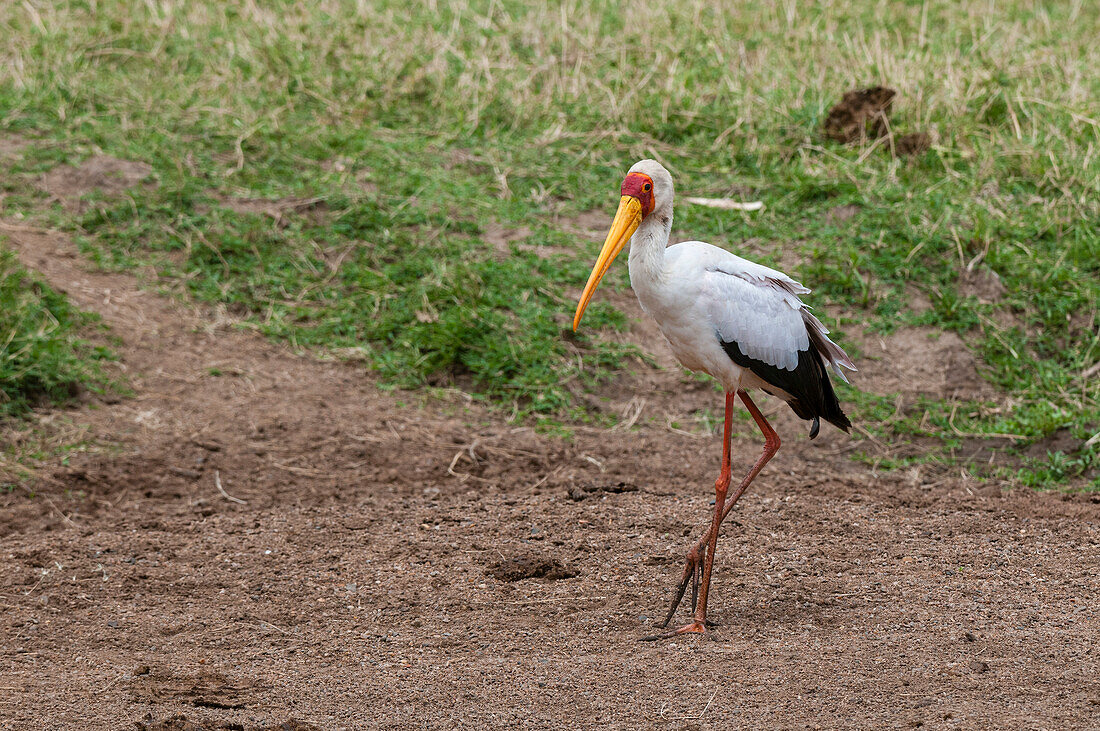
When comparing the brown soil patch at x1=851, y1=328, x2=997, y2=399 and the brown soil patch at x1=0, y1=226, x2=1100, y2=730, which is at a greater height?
the brown soil patch at x1=851, y1=328, x2=997, y2=399

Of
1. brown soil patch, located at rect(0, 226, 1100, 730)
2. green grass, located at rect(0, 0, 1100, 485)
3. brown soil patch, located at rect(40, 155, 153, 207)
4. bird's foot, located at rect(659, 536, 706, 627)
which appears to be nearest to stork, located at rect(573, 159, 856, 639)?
bird's foot, located at rect(659, 536, 706, 627)

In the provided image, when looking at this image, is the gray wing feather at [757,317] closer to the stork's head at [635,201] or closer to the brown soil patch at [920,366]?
the stork's head at [635,201]

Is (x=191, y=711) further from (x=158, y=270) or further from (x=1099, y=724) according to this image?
(x=158, y=270)

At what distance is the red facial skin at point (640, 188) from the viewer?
406 cm

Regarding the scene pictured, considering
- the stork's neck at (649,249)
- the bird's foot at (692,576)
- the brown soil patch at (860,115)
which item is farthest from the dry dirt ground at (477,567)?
the brown soil patch at (860,115)

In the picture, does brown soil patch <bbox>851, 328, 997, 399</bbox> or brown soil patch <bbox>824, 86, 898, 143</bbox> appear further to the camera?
brown soil patch <bbox>824, 86, 898, 143</bbox>

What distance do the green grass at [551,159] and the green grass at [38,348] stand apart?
0.70m

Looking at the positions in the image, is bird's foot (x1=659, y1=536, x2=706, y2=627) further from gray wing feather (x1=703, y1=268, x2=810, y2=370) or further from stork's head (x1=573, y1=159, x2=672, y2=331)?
stork's head (x1=573, y1=159, x2=672, y2=331)

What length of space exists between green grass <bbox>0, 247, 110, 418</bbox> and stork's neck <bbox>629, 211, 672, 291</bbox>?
308 centimetres

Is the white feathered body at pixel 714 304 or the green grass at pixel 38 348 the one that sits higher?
the white feathered body at pixel 714 304

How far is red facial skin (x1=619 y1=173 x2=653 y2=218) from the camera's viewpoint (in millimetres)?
4059

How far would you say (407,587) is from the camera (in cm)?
429

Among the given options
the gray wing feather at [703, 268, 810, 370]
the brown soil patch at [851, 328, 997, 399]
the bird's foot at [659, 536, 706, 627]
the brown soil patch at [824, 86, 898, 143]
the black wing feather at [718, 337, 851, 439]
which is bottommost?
the bird's foot at [659, 536, 706, 627]

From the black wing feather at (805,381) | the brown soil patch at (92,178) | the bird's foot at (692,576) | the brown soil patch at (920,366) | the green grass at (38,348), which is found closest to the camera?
the bird's foot at (692,576)
